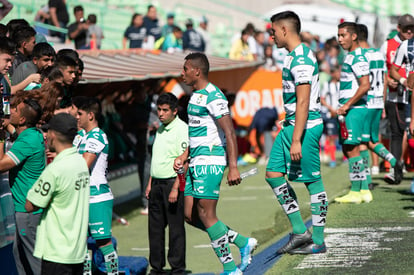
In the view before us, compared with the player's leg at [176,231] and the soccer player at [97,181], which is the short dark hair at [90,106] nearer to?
the soccer player at [97,181]

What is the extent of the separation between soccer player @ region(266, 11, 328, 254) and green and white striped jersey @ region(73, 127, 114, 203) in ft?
5.23

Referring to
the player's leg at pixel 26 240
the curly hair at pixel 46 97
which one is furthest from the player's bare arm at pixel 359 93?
the player's leg at pixel 26 240

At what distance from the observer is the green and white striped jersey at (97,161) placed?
319 inches

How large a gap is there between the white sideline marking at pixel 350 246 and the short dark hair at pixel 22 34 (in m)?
4.16

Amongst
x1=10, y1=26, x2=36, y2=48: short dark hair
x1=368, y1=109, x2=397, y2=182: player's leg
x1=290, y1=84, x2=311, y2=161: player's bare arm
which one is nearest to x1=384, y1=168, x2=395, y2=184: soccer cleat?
x1=368, y1=109, x2=397, y2=182: player's leg

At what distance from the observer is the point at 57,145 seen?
623 centimetres

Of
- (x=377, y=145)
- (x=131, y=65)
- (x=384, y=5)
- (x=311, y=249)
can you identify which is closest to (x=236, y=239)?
(x=311, y=249)

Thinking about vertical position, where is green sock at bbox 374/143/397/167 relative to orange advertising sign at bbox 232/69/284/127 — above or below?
below

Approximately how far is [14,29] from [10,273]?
3.65 m

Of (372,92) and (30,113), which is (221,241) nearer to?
(30,113)

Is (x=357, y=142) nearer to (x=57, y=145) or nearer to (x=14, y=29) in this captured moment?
(x=14, y=29)

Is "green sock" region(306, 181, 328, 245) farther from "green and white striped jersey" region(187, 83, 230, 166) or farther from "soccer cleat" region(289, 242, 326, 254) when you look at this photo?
"green and white striped jersey" region(187, 83, 230, 166)

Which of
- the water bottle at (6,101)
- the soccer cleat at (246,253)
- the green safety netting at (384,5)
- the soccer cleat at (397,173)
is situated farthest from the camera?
the green safety netting at (384,5)

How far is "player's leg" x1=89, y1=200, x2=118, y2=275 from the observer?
318 inches
